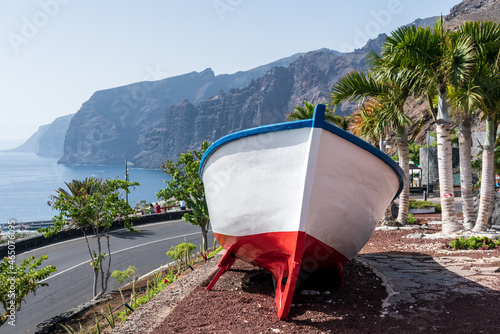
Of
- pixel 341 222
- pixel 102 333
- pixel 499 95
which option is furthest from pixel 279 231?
pixel 499 95

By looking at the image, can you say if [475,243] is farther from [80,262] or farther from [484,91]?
[80,262]

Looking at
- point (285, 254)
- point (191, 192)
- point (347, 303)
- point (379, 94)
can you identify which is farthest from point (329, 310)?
point (191, 192)

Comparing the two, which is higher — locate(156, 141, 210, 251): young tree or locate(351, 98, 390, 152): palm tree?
locate(351, 98, 390, 152): palm tree

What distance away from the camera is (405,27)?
921cm

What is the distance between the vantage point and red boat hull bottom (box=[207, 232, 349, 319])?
4.45 meters

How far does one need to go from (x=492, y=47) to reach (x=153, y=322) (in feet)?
33.5

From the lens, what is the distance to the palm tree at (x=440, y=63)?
8719 mm

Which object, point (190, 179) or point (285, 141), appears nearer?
point (285, 141)

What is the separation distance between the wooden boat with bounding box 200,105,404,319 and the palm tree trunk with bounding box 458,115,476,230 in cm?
564

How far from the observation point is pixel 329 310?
470 cm

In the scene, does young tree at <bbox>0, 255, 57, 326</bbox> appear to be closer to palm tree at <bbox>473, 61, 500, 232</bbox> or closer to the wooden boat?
the wooden boat

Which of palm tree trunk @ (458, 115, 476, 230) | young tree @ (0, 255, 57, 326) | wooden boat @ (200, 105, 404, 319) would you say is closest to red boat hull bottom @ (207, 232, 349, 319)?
wooden boat @ (200, 105, 404, 319)

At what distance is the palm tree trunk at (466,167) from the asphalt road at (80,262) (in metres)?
10.7

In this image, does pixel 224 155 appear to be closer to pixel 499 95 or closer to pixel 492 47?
pixel 499 95
